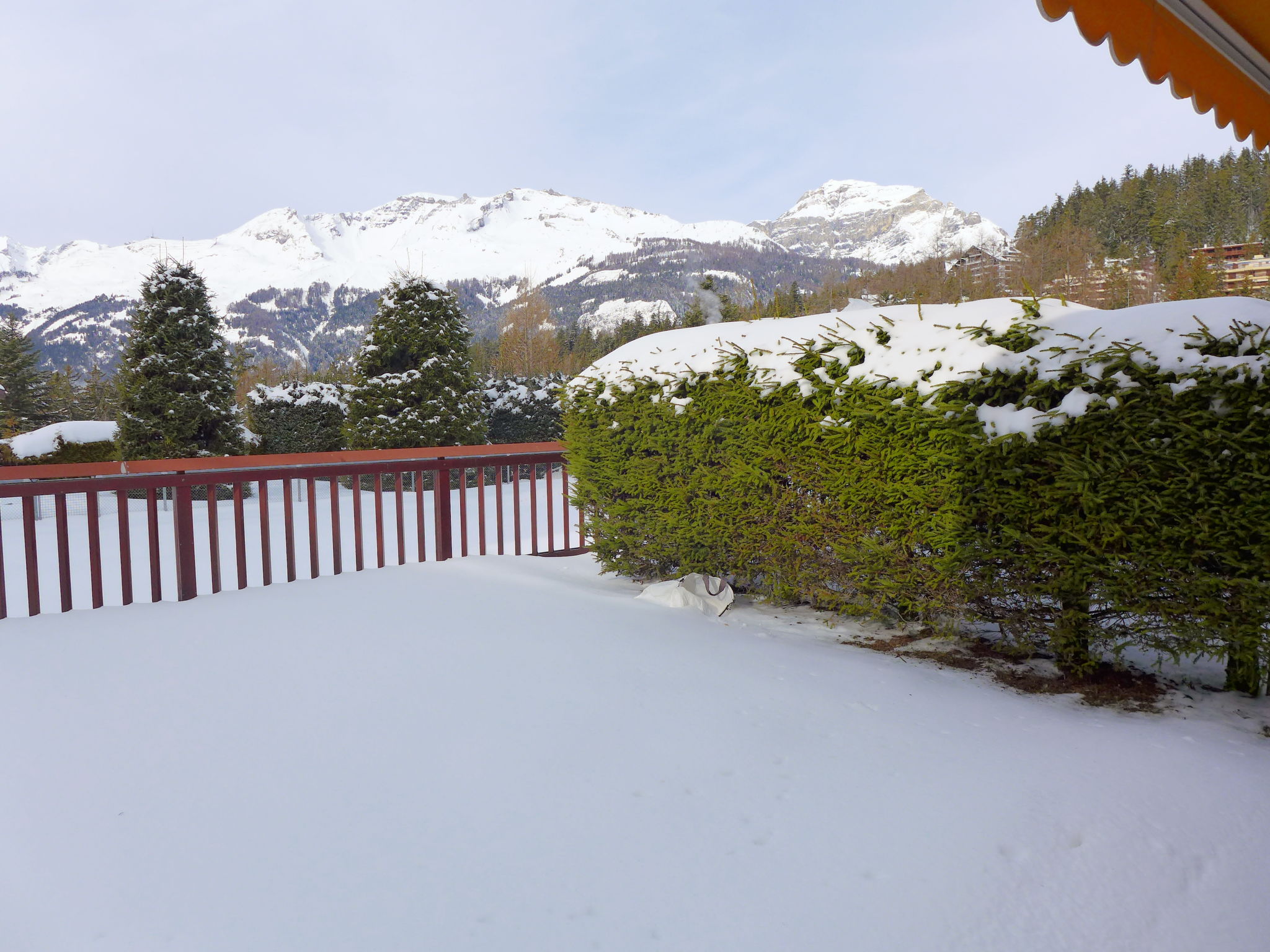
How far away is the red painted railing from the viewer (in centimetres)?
397

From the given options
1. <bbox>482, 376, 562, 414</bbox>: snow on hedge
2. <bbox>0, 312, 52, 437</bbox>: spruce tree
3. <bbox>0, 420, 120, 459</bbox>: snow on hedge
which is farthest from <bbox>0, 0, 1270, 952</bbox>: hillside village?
<bbox>0, 312, 52, 437</bbox>: spruce tree

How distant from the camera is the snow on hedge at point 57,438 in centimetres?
1173

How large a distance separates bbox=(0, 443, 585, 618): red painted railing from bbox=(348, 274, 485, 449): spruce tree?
4.83ft

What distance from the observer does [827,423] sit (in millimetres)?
3715

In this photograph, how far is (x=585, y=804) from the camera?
83.1 inches

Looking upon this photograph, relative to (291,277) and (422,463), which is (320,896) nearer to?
(422,463)

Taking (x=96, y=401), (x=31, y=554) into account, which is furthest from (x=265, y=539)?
(x=96, y=401)

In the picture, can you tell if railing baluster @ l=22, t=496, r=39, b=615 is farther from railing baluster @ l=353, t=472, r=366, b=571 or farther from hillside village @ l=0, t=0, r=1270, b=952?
railing baluster @ l=353, t=472, r=366, b=571

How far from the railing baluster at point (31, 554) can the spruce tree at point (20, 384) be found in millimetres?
26290

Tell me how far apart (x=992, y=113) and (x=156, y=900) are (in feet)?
30.7

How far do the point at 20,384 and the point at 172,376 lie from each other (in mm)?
20492

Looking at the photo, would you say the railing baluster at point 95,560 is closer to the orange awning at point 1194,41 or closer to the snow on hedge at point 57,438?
the orange awning at point 1194,41

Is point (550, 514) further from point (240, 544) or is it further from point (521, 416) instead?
point (521, 416)

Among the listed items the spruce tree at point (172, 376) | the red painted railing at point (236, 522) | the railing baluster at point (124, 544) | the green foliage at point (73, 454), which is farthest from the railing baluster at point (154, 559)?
the green foliage at point (73, 454)
